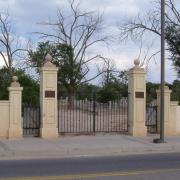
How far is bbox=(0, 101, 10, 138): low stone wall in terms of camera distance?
21594 millimetres

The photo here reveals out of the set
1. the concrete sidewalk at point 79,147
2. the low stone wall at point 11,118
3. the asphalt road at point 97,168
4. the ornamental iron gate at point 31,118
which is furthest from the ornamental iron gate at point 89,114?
the asphalt road at point 97,168

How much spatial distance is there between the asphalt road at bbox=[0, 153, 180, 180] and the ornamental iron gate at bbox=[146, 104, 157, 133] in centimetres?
743

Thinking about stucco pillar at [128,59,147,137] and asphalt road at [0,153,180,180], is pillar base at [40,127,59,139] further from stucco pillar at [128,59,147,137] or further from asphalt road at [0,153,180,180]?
asphalt road at [0,153,180,180]

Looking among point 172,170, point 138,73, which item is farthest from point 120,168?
point 138,73

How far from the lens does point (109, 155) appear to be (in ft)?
59.3

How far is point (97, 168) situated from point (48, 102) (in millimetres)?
8955

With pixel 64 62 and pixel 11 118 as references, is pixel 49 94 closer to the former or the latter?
pixel 11 118

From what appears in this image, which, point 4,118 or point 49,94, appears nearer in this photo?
point 4,118

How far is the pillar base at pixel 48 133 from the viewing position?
2206cm

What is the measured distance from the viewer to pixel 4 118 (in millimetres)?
21609

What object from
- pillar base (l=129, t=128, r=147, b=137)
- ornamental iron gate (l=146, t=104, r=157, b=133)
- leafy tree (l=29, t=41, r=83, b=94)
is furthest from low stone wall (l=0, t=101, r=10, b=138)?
leafy tree (l=29, t=41, r=83, b=94)

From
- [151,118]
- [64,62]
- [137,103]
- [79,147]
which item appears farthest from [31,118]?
[64,62]

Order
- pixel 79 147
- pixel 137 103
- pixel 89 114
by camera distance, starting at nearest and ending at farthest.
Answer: pixel 79 147
pixel 137 103
pixel 89 114

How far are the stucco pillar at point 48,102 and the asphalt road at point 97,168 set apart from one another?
18.1 ft
